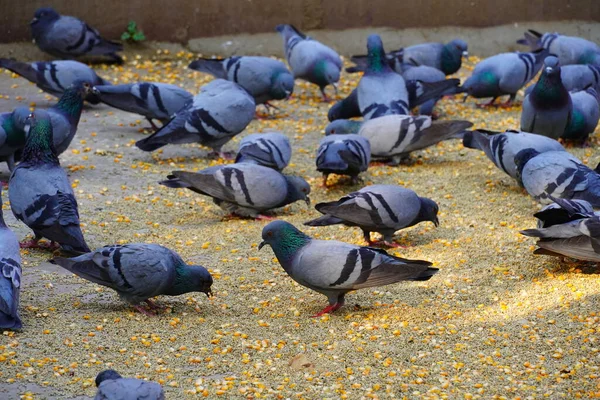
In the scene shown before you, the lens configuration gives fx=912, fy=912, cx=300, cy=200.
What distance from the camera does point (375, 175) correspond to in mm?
8523

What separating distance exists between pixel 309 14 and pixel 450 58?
235 cm

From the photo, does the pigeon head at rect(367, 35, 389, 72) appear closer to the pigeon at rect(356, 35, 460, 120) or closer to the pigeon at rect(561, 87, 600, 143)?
the pigeon at rect(356, 35, 460, 120)

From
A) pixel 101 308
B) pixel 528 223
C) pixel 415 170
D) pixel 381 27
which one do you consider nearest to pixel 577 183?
pixel 528 223

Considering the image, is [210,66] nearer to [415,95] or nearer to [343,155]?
[415,95]

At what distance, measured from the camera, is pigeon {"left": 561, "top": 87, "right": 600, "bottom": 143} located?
8930 millimetres

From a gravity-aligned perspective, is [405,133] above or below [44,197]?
below

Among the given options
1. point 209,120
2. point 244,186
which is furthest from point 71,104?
point 244,186

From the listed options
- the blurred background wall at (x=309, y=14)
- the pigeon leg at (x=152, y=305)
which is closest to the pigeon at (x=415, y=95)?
the blurred background wall at (x=309, y=14)

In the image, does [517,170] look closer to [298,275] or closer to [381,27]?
[298,275]

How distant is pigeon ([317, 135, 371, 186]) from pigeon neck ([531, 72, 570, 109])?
1.87 m

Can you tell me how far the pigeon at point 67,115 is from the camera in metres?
7.99

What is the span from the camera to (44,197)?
6.11m

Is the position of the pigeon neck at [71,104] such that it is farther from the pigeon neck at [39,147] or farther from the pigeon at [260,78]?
the pigeon at [260,78]

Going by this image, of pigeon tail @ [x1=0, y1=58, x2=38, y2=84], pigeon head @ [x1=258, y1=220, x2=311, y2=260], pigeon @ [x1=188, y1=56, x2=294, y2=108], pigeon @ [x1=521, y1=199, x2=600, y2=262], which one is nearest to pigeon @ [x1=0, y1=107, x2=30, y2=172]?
pigeon tail @ [x1=0, y1=58, x2=38, y2=84]
